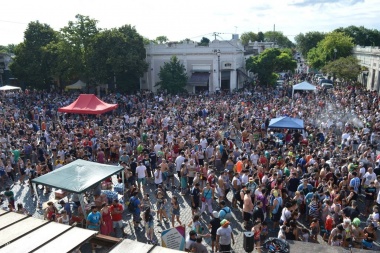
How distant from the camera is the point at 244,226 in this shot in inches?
381

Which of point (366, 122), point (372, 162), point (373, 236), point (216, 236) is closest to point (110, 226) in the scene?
point (216, 236)

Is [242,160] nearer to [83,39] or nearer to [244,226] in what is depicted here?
[244,226]

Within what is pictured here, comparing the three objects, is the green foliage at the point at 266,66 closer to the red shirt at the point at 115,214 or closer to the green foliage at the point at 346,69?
the green foliage at the point at 346,69

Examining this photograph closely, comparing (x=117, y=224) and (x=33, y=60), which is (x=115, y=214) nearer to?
(x=117, y=224)

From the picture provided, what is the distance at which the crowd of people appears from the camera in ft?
28.1

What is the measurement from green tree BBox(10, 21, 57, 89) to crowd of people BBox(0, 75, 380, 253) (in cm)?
1516

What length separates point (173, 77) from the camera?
34531 mm

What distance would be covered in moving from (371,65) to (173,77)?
77.4 feet

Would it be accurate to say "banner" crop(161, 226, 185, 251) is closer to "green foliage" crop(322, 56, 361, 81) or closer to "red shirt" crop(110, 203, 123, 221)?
"red shirt" crop(110, 203, 123, 221)

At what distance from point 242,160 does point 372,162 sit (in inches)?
189

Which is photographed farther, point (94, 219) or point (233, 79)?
point (233, 79)

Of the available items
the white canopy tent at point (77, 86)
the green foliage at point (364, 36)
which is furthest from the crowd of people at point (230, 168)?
the green foliage at point (364, 36)

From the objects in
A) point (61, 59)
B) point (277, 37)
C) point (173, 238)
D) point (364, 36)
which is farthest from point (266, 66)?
point (277, 37)

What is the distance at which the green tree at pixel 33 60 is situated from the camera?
37031 mm
